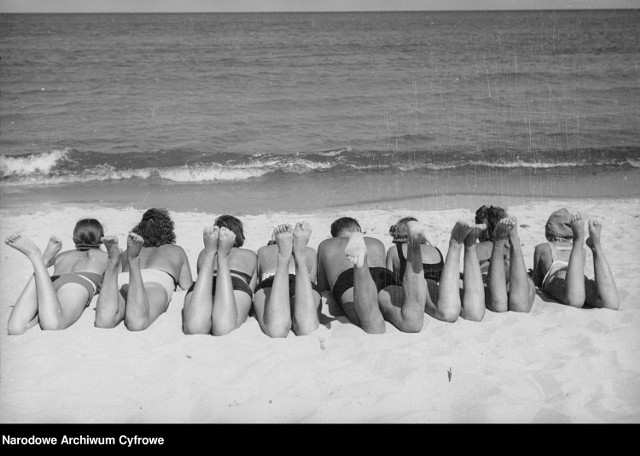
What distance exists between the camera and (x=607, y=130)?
13445 mm

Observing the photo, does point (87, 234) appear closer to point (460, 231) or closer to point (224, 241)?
point (224, 241)

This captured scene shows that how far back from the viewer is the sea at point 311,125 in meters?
9.77

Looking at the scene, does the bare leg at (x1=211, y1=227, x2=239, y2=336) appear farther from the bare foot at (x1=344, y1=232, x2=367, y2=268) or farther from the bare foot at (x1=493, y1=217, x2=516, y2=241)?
the bare foot at (x1=493, y1=217, x2=516, y2=241)

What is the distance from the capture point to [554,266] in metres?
5.02

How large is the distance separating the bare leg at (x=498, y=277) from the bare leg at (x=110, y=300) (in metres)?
2.72

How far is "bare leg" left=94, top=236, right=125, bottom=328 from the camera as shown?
4.16 meters

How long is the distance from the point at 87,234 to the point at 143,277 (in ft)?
2.18

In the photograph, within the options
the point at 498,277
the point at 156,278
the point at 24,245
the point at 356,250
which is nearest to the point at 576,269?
the point at 498,277

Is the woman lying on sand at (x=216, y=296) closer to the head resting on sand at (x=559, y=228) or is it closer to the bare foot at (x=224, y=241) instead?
the bare foot at (x=224, y=241)

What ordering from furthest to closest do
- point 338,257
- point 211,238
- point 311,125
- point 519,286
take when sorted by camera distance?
point 311,125 → point 338,257 → point 519,286 → point 211,238

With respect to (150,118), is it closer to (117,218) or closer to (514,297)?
(117,218)

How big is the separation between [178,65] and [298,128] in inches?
341

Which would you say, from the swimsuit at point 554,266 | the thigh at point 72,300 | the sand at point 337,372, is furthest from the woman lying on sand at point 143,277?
the swimsuit at point 554,266
